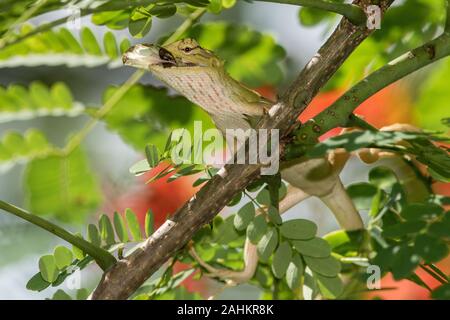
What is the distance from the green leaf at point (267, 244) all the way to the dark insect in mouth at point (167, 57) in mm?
275

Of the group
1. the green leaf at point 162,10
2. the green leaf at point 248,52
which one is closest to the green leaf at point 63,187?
the green leaf at point 248,52

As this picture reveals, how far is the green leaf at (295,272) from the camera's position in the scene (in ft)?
3.41

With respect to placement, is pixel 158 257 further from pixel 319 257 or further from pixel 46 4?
pixel 46 4

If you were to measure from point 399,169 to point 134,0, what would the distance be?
2.03 feet

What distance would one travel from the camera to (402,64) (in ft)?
3.01

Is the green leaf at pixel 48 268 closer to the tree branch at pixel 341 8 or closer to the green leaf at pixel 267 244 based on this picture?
the green leaf at pixel 267 244

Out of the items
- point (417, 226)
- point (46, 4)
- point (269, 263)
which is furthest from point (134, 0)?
point (269, 263)

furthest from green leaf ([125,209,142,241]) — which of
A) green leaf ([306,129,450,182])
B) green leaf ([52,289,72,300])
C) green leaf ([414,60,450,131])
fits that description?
green leaf ([414,60,450,131])

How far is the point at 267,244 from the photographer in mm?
1026

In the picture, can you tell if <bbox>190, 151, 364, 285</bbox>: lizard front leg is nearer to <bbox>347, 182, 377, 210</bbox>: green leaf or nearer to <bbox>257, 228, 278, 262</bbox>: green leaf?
<bbox>347, 182, 377, 210</bbox>: green leaf

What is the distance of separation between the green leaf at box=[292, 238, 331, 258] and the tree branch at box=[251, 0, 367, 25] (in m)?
0.30

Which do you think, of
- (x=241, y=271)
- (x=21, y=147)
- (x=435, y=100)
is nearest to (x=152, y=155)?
(x=241, y=271)

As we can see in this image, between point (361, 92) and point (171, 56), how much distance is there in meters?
0.31

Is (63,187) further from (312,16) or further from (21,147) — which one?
(312,16)
